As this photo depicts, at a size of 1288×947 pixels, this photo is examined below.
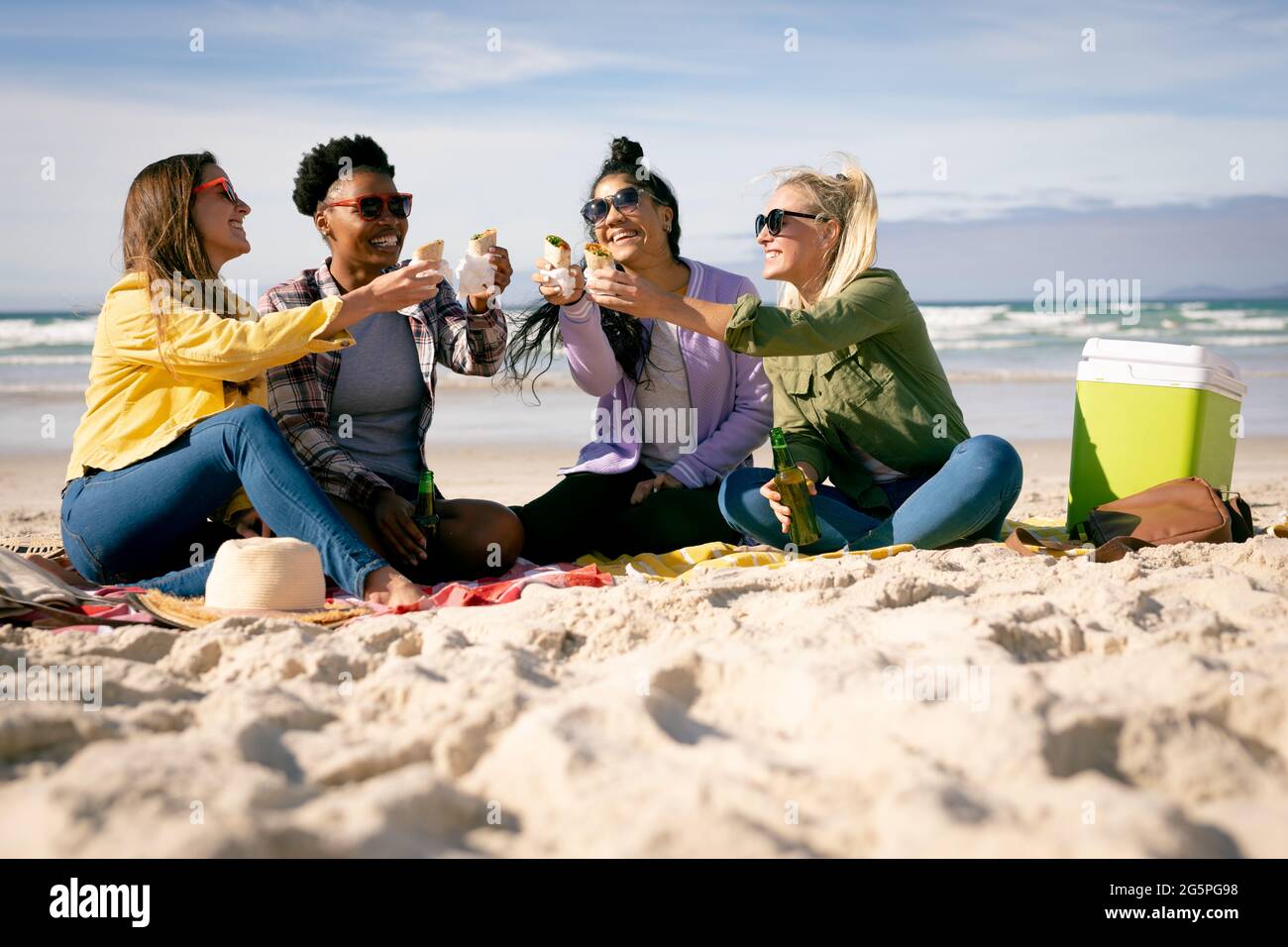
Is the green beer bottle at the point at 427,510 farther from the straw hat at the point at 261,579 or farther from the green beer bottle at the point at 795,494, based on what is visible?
the green beer bottle at the point at 795,494

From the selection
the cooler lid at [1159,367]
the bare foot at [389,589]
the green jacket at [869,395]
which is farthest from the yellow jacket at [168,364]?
the cooler lid at [1159,367]

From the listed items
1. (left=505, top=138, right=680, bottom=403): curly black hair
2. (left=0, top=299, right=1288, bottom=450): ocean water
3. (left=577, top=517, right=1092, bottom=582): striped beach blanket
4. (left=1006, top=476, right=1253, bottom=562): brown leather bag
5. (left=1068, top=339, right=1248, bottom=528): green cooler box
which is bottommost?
(left=0, top=299, right=1288, bottom=450): ocean water

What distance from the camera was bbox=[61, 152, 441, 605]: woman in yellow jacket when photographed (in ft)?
13.2

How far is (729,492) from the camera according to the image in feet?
15.6

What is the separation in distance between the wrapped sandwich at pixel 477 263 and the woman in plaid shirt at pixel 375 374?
2.6 inches

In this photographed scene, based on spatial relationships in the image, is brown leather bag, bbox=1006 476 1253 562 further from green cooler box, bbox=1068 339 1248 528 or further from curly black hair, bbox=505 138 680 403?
curly black hair, bbox=505 138 680 403

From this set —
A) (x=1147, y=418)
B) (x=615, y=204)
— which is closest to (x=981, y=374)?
(x=1147, y=418)

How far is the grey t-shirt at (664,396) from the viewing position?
5211 mm

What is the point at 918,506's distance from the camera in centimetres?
459

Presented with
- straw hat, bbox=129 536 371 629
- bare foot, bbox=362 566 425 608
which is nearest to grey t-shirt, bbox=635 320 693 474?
bare foot, bbox=362 566 425 608

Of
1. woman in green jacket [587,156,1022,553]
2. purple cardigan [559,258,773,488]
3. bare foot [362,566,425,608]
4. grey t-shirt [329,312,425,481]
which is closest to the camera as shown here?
bare foot [362,566,425,608]

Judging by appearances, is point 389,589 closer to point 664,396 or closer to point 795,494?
point 795,494

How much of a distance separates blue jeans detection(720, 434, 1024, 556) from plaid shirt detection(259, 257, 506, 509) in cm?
112

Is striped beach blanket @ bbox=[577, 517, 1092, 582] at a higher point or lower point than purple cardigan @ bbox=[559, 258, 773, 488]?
lower
